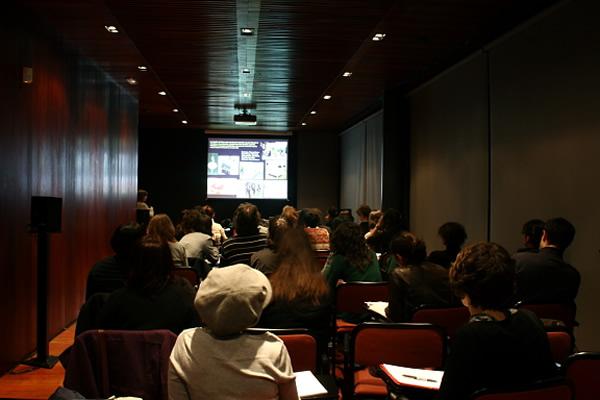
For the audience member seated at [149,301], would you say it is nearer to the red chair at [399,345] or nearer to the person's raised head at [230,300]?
the red chair at [399,345]

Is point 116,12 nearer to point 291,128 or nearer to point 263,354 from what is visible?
point 263,354

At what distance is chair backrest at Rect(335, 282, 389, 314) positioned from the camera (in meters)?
3.99

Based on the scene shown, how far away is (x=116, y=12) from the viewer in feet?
17.4

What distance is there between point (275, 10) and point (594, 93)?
3000 mm

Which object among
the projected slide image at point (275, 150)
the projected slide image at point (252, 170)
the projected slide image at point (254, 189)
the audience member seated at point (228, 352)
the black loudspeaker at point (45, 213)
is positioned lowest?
the audience member seated at point (228, 352)

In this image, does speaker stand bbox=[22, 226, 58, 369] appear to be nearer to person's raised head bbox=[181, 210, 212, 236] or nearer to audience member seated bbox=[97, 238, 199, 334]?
person's raised head bbox=[181, 210, 212, 236]

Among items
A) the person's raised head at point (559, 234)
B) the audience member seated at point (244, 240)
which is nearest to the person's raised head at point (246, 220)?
the audience member seated at point (244, 240)

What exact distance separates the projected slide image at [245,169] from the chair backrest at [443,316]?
40.4 feet

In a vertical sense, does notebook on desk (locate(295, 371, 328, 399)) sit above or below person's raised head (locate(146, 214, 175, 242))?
below

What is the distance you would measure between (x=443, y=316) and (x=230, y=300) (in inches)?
73.8

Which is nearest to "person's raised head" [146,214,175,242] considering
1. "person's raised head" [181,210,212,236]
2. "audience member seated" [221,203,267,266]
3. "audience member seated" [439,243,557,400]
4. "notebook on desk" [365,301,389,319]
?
"audience member seated" [221,203,267,266]

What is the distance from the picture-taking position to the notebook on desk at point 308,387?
74.6 inches

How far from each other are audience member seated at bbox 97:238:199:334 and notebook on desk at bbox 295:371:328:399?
77cm

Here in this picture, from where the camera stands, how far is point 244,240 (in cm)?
518
